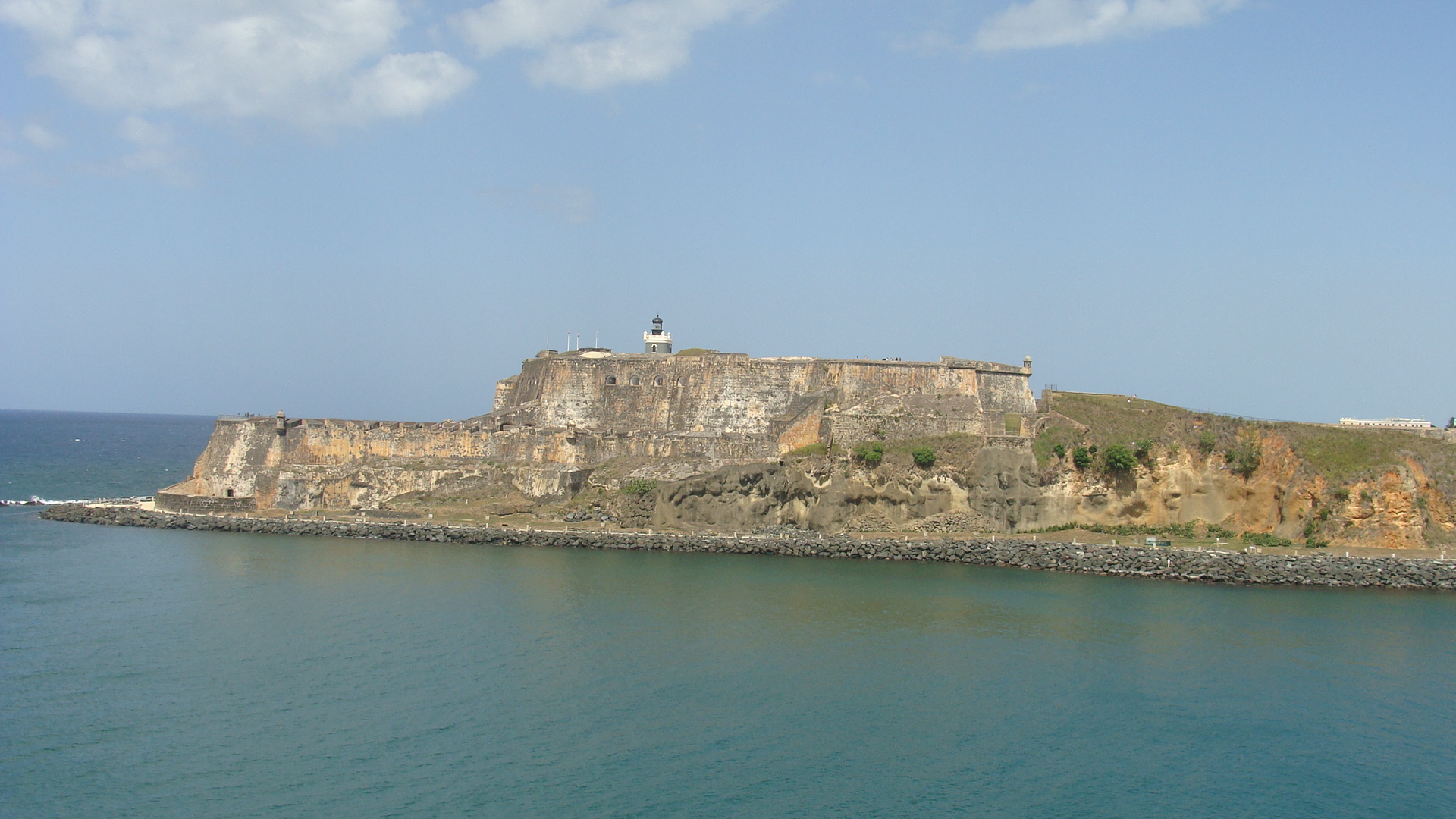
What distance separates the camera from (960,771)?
701 inches

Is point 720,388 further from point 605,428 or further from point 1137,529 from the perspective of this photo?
point 1137,529

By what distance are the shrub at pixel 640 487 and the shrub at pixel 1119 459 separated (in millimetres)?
14516

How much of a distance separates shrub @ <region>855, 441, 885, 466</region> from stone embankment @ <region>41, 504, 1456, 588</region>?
121 inches

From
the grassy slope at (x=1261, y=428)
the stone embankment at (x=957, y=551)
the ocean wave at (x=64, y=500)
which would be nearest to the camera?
the stone embankment at (x=957, y=551)

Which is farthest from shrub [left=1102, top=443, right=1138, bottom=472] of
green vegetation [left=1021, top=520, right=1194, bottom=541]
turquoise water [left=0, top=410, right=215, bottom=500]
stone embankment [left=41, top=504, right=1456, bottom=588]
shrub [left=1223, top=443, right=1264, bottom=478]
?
turquoise water [left=0, top=410, right=215, bottom=500]

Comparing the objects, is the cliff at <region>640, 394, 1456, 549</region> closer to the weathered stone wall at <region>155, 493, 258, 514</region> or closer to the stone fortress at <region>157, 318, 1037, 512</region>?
the stone fortress at <region>157, 318, 1037, 512</region>

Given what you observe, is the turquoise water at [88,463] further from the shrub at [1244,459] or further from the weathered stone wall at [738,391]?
the shrub at [1244,459]

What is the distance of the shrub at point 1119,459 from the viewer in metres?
36.3

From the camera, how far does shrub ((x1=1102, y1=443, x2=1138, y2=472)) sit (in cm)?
3628

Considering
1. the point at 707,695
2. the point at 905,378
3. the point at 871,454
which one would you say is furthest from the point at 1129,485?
the point at 707,695

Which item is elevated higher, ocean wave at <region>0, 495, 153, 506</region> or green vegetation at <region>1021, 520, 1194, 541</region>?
ocean wave at <region>0, 495, 153, 506</region>

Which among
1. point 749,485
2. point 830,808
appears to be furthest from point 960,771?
point 749,485

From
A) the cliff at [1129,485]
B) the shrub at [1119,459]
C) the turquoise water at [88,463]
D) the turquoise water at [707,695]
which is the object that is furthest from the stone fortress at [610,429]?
the turquoise water at [88,463]

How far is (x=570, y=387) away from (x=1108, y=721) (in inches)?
1088
